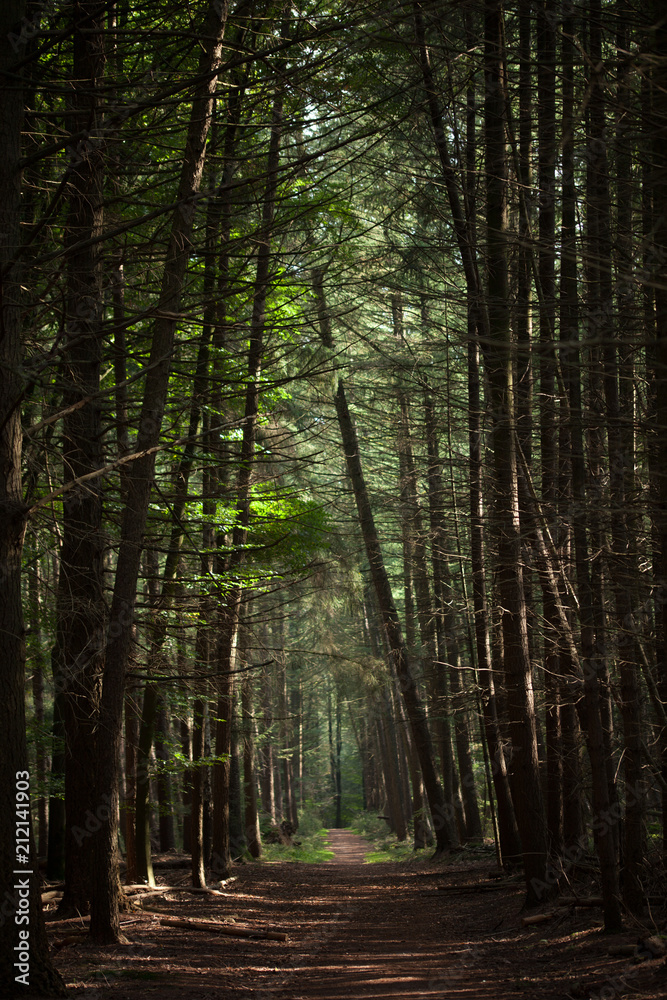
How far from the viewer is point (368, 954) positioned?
26.0ft

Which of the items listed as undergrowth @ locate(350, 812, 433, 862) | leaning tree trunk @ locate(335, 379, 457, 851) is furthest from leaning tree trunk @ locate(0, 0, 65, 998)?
undergrowth @ locate(350, 812, 433, 862)

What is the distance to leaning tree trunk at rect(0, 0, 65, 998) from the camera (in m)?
4.52

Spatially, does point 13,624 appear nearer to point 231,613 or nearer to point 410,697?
point 231,613

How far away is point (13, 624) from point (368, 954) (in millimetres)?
5573

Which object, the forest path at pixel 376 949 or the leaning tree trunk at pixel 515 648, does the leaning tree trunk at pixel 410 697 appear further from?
the leaning tree trunk at pixel 515 648

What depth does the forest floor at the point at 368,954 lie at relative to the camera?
18.7 ft

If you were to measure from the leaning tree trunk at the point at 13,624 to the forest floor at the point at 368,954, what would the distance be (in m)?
0.62

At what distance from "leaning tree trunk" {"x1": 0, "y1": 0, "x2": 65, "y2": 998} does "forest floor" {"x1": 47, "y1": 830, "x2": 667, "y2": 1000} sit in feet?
2.03

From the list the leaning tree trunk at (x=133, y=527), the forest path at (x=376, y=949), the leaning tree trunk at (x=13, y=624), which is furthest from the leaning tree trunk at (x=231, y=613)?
the leaning tree trunk at (x=13, y=624)

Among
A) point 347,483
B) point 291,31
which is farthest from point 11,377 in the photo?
point 347,483

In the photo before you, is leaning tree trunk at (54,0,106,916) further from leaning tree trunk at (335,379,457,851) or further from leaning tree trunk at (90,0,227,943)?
leaning tree trunk at (335,379,457,851)

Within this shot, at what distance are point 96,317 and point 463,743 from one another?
1625 cm

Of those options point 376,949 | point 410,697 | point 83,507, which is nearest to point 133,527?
point 83,507

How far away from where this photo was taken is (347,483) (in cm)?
2217
